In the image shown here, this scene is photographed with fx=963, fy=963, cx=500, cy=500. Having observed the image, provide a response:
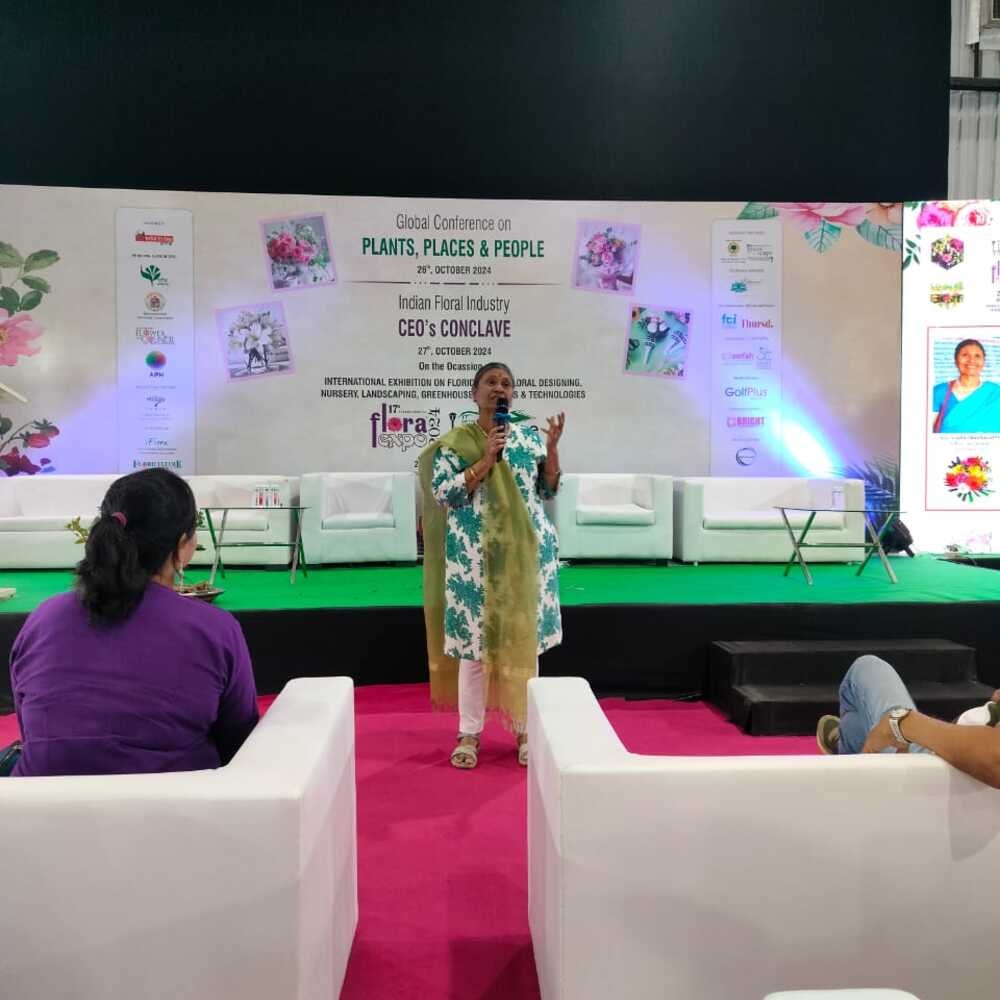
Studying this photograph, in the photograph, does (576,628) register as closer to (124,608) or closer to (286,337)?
(124,608)

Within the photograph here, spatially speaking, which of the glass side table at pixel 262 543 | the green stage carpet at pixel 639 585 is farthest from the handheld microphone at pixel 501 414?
the glass side table at pixel 262 543

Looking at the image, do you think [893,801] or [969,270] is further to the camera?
[969,270]

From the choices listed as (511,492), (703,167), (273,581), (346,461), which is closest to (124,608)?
(511,492)

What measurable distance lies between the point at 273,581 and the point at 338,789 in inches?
144

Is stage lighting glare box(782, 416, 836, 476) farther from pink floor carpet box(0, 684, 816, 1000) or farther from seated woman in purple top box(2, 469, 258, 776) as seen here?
seated woman in purple top box(2, 469, 258, 776)

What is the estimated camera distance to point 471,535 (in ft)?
10.7

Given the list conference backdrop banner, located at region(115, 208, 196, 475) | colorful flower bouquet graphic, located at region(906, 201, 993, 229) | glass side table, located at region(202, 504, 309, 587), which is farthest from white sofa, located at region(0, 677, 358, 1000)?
colorful flower bouquet graphic, located at region(906, 201, 993, 229)

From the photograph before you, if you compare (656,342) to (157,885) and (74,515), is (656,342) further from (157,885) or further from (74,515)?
(157,885)

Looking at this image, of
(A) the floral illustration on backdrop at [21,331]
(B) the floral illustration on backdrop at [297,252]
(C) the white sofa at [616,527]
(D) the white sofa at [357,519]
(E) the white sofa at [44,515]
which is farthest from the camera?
(B) the floral illustration on backdrop at [297,252]

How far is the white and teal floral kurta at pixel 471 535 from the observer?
10.7 ft

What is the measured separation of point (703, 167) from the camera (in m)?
7.21

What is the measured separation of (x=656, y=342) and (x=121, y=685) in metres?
A: 6.01

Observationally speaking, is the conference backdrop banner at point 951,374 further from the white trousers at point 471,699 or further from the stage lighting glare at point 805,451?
the white trousers at point 471,699

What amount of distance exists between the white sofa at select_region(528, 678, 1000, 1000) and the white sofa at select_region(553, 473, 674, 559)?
455 centimetres
